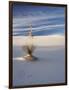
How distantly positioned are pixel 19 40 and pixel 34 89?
60 centimetres

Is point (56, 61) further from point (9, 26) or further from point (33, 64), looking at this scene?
point (9, 26)

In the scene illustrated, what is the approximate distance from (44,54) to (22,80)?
397mm

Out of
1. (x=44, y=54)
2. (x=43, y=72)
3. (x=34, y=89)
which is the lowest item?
(x=34, y=89)

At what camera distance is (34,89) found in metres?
2.54

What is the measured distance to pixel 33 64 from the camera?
254 cm

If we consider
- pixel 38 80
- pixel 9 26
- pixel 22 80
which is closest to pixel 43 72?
pixel 38 80

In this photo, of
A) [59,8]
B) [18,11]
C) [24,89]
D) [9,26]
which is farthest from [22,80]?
[59,8]

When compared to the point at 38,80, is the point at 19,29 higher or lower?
higher

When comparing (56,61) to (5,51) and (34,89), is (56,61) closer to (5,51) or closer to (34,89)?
(34,89)

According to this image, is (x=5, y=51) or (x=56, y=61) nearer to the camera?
(x=5, y=51)

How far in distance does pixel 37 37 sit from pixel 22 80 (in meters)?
0.53

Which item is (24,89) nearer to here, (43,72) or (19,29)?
(43,72)

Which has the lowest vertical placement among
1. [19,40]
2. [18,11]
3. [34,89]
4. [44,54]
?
[34,89]

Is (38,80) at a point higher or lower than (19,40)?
lower
